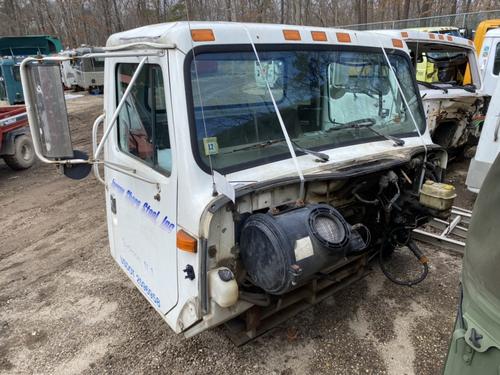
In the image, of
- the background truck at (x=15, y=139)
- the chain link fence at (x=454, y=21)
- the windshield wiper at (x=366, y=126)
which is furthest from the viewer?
the chain link fence at (x=454, y=21)

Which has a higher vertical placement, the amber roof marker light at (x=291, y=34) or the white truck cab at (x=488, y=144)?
the amber roof marker light at (x=291, y=34)

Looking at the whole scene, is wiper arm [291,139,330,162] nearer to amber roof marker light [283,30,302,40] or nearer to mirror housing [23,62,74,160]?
amber roof marker light [283,30,302,40]

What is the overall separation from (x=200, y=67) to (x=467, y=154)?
287 inches

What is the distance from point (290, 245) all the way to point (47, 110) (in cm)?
151

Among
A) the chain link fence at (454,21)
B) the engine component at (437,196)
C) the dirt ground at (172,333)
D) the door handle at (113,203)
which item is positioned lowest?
the dirt ground at (172,333)

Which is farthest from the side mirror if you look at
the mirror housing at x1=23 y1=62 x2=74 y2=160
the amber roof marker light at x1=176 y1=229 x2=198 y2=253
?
the amber roof marker light at x1=176 y1=229 x2=198 y2=253

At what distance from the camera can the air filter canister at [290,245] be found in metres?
1.95

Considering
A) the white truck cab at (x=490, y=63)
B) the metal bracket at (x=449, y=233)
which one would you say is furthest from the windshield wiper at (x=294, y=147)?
the white truck cab at (x=490, y=63)

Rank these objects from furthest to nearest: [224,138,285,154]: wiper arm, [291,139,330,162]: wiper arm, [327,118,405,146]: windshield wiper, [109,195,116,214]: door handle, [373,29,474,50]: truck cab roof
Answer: [373,29,474,50]: truck cab roof < [109,195,116,214]: door handle < [327,118,405,146]: windshield wiper < [291,139,330,162]: wiper arm < [224,138,285,154]: wiper arm

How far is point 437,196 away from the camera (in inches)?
104

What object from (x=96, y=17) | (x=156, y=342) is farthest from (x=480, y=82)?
(x=96, y=17)

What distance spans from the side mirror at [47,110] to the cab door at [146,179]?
35 cm

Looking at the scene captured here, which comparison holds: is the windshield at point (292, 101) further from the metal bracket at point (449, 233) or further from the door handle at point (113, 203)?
the metal bracket at point (449, 233)

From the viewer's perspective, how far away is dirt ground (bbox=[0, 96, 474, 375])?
2730 millimetres
